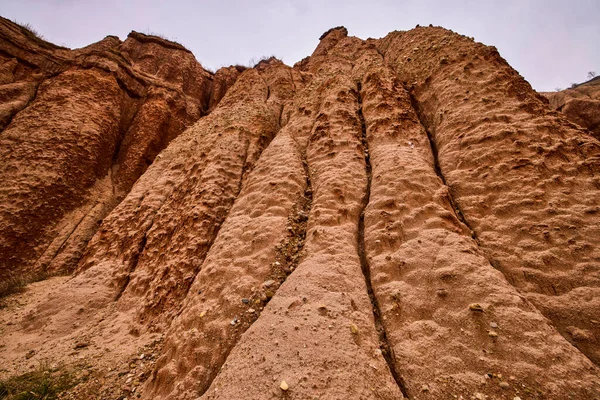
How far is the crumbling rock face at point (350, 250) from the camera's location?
2.37 metres

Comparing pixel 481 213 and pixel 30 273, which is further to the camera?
pixel 30 273

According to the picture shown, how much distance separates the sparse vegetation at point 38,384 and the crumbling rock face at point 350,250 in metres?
0.24

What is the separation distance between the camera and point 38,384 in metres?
3.09

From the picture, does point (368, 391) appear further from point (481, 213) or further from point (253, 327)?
point (481, 213)

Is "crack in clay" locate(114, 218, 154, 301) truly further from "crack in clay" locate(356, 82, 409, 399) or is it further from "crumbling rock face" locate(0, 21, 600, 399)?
"crack in clay" locate(356, 82, 409, 399)

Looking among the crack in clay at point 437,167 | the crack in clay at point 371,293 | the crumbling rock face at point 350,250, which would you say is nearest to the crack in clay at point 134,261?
the crumbling rock face at point 350,250

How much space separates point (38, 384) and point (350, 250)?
13.8 feet

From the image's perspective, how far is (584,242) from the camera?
3.00 m

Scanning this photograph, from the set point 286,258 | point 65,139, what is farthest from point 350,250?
point 65,139

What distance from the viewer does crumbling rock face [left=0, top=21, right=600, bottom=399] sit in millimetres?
2371

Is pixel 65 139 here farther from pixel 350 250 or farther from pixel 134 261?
pixel 350 250

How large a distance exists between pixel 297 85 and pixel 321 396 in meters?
10.9

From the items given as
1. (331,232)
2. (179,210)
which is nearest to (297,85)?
(179,210)

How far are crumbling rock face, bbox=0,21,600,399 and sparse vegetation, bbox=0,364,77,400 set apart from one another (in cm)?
24
